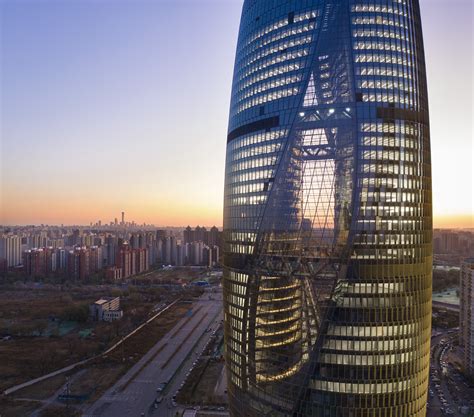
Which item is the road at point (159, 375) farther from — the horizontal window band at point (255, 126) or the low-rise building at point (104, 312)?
the horizontal window band at point (255, 126)

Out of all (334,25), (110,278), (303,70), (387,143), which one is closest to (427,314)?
(387,143)

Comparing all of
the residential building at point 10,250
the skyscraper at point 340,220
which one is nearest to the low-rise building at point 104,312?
the skyscraper at point 340,220

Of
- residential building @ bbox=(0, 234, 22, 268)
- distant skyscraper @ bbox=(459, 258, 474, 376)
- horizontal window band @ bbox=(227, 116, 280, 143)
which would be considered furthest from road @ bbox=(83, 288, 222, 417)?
residential building @ bbox=(0, 234, 22, 268)

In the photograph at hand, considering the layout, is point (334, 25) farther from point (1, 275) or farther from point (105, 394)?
point (1, 275)

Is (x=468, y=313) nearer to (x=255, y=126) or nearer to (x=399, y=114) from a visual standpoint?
(x=399, y=114)

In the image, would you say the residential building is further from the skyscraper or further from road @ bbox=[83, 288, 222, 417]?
the skyscraper
